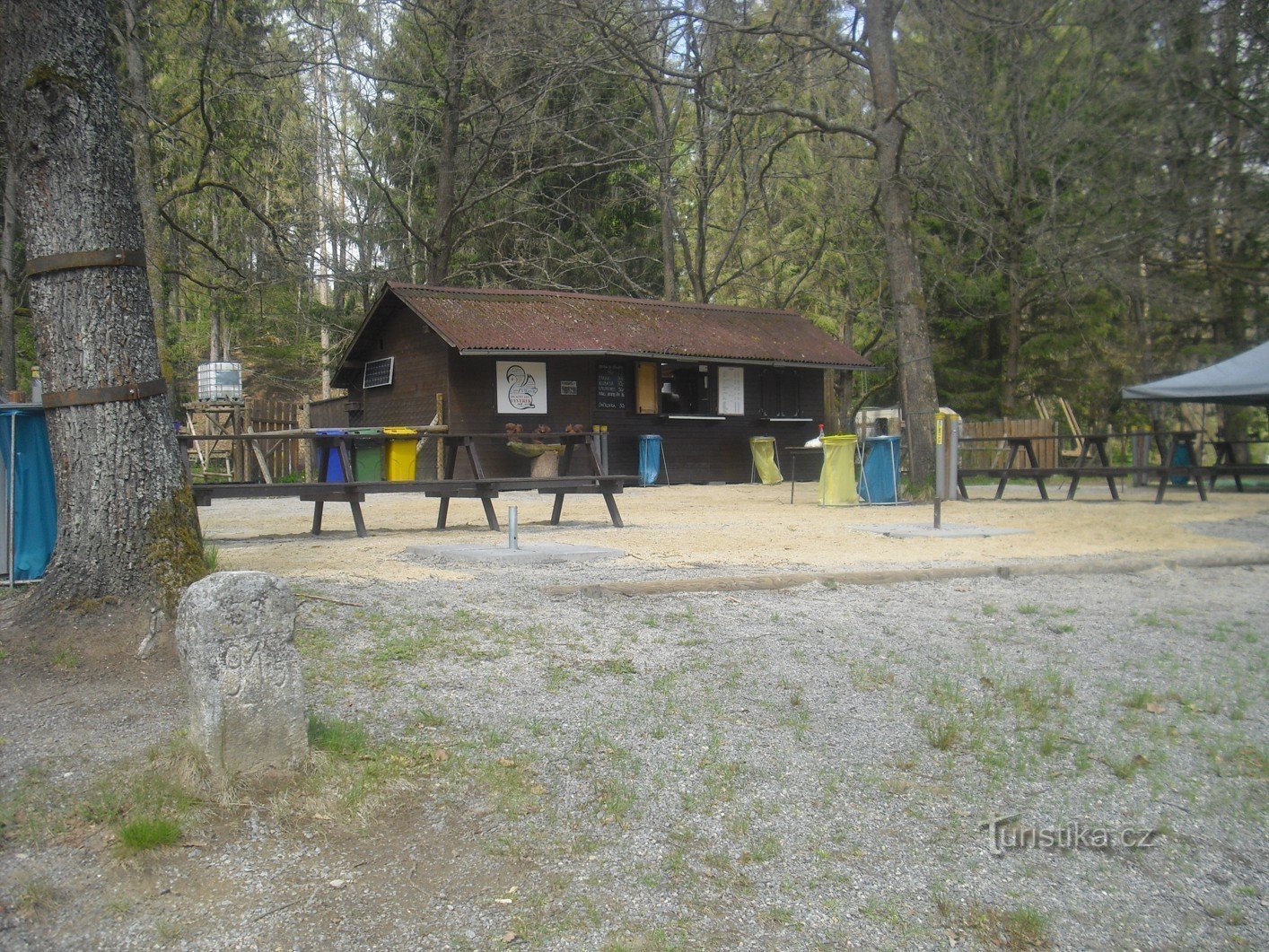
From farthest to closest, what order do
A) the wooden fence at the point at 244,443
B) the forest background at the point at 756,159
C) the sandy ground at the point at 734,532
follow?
the wooden fence at the point at 244,443 → the forest background at the point at 756,159 → the sandy ground at the point at 734,532

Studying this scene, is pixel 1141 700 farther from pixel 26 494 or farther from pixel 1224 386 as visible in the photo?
pixel 1224 386

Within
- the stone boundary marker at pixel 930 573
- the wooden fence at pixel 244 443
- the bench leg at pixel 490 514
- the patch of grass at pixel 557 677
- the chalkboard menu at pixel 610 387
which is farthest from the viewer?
the wooden fence at pixel 244 443

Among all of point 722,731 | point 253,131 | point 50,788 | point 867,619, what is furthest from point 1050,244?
point 50,788

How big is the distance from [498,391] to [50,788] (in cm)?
1825

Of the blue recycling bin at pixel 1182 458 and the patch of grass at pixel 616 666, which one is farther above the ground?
the blue recycling bin at pixel 1182 458

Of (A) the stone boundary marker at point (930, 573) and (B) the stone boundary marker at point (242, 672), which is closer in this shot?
(B) the stone boundary marker at point (242, 672)

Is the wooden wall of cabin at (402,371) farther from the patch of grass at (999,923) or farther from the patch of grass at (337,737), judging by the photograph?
the patch of grass at (999,923)

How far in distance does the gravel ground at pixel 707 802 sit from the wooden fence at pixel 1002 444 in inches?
839

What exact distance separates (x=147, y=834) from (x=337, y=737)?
779 millimetres

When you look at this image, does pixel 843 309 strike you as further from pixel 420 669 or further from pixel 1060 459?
pixel 420 669

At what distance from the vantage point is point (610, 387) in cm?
2281

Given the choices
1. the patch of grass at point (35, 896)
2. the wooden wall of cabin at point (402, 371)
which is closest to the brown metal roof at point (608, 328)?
the wooden wall of cabin at point (402, 371)

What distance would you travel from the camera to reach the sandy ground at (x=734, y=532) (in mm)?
8375

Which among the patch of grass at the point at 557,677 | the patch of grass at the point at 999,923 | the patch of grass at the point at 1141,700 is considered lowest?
the patch of grass at the point at 999,923
